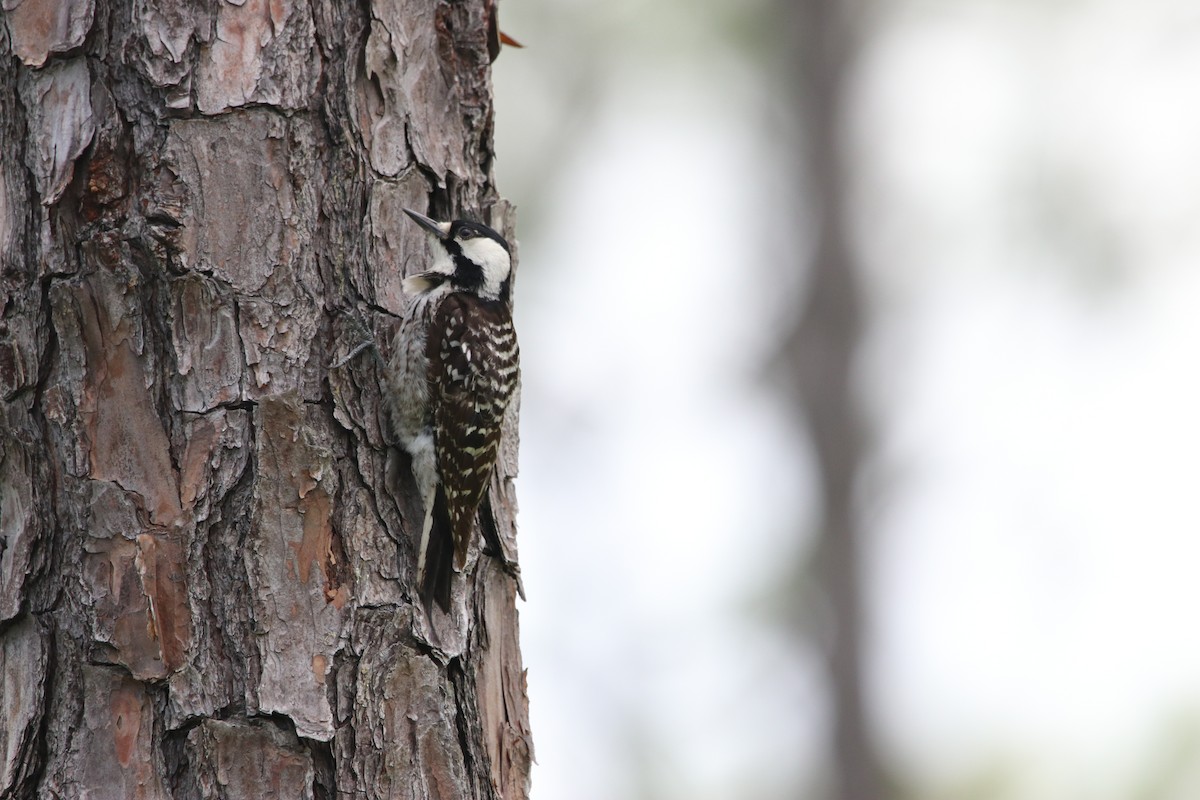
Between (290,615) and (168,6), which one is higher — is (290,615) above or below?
below

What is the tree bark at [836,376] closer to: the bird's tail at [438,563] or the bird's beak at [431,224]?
the bird's beak at [431,224]

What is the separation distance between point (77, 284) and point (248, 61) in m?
0.65

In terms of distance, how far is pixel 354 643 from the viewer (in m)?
2.65

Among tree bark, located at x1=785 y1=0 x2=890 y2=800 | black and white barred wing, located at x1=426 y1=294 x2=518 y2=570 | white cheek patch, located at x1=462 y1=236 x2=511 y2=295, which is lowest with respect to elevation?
black and white barred wing, located at x1=426 y1=294 x2=518 y2=570

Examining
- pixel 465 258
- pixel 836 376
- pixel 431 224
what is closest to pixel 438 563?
pixel 431 224

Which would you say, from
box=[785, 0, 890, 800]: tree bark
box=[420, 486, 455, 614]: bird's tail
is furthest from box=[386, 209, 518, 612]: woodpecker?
box=[785, 0, 890, 800]: tree bark

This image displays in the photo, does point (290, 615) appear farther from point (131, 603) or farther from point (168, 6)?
point (168, 6)

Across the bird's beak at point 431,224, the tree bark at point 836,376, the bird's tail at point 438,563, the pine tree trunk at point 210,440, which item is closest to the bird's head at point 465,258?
the bird's beak at point 431,224

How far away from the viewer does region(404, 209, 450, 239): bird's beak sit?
3160 millimetres

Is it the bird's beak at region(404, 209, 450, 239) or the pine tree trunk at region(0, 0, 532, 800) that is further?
the bird's beak at region(404, 209, 450, 239)

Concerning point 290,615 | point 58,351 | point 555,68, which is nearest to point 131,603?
point 290,615

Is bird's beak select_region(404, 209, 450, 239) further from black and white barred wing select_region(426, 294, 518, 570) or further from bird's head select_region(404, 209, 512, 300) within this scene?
black and white barred wing select_region(426, 294, 518, 570)

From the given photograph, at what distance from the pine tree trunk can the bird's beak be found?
0.13 m

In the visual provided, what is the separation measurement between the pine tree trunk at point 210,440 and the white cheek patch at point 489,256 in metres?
0.61
